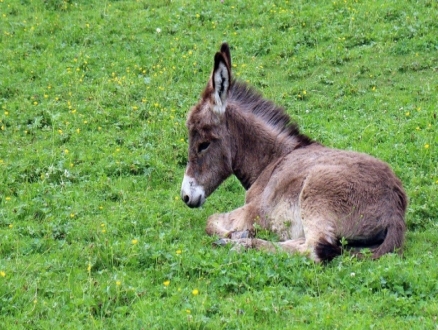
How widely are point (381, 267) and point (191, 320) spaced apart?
1783mm

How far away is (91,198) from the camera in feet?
29.8

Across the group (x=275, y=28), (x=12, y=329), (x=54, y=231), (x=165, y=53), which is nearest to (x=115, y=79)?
(x=165, y=53)

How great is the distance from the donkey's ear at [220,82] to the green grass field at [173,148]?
1309 mm

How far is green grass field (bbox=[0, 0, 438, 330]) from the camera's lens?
594 centimetres

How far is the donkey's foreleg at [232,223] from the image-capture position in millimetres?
7738

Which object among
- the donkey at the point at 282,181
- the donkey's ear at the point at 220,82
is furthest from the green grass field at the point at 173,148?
the donkey's ear at the point at 220,82

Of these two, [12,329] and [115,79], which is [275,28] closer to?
[115,79]

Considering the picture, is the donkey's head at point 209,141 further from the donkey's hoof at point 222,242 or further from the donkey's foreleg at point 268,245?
the donkey's foreleg at point 268,245

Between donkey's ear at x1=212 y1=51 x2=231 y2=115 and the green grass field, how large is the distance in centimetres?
131

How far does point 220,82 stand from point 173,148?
2.41 meters

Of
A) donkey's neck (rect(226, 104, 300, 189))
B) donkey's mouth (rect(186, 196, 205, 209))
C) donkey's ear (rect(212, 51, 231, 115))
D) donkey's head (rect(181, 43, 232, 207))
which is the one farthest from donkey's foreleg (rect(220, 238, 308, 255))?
donkey's ear (rect(212, 51, 231, 115))

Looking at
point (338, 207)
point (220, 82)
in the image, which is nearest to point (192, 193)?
point (220, 82)

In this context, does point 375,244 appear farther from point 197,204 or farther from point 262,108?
point 262,108

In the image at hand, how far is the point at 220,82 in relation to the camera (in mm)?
8359
